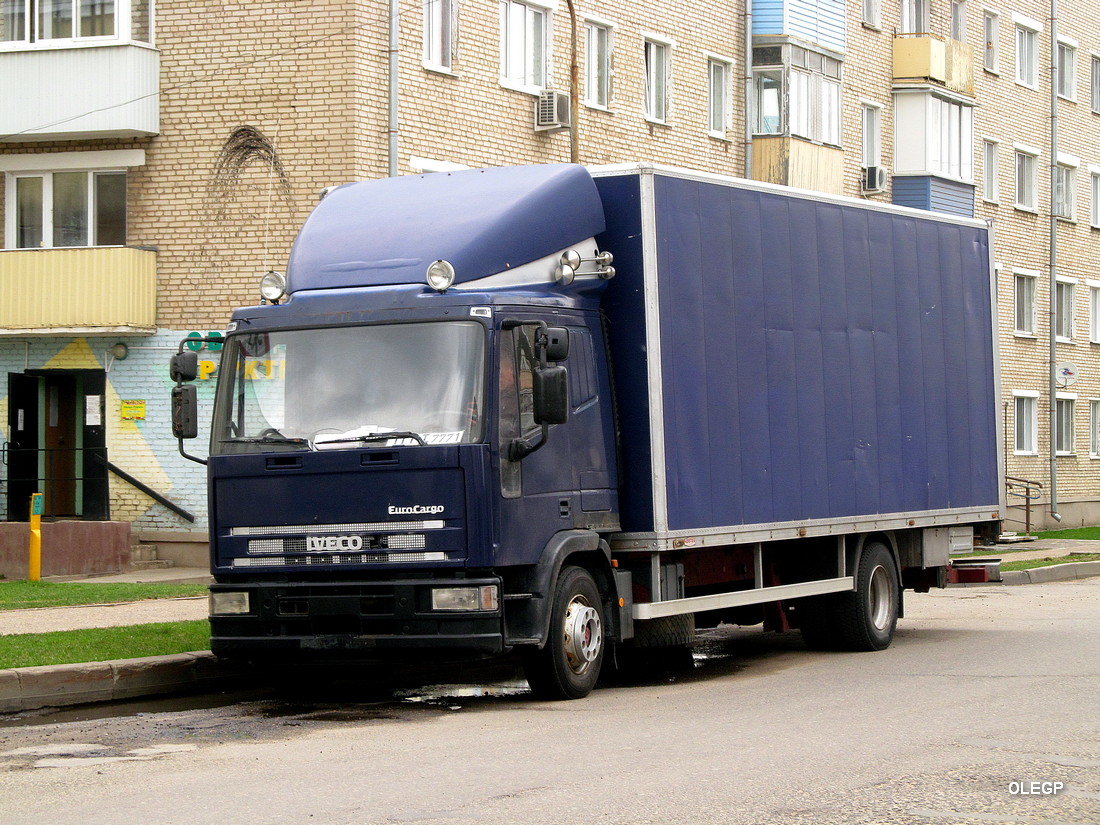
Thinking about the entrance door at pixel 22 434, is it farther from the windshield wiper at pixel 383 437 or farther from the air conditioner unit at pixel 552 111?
the windshield wiper at pixel 383 437

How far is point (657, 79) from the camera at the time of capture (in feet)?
94.8

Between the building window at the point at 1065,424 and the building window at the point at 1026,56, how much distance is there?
7.90m

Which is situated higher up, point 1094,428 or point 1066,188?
point 1066,188

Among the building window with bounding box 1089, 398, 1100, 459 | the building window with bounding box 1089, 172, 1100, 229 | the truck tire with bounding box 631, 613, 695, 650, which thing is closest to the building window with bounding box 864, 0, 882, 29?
the building window with bounding box 1089, 172, 1100, 229

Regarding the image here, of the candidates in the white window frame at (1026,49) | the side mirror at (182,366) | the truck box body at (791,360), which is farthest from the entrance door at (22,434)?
the white window frame at (1026,49)

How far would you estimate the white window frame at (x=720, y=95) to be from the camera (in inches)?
1192

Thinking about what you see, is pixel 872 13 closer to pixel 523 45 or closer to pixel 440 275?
pixel 523 45

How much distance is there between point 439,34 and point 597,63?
13.4ft

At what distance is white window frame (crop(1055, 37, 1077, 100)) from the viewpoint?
43.2 meters

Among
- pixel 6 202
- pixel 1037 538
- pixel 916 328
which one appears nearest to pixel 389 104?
pixel 6 202

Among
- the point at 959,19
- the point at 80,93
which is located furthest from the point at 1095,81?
the point at 80,93

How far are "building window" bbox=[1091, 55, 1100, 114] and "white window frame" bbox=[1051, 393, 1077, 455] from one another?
8634 millimetres

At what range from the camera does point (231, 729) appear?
9828 mm

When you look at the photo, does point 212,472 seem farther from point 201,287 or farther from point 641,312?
point 201,287
